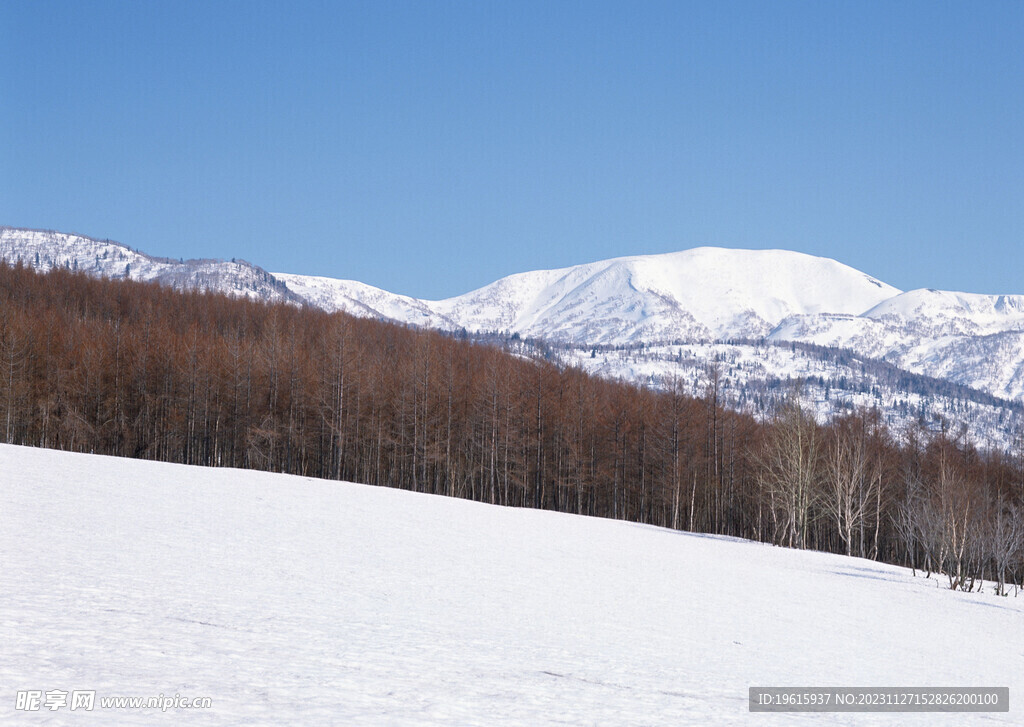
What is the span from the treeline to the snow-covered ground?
3184 centimetres

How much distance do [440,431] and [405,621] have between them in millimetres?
58635

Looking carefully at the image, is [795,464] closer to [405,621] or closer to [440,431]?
[440,431]

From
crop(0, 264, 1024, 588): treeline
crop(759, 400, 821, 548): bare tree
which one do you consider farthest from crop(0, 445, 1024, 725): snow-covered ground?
crop(0, 264, 1024, 588): treeline

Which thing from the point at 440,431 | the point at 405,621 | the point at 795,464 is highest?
the point at 440,431

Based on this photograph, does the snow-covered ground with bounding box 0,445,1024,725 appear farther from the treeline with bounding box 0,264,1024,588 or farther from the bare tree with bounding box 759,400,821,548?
the treeline with bounding box 0,264,1024,588

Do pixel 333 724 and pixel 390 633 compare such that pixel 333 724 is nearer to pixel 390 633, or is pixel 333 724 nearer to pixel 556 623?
pixel 390 633

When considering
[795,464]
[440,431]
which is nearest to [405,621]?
[795,464]

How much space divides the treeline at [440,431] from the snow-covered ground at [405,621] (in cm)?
3184

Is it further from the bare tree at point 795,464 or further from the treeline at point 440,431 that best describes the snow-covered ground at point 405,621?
the treeline at point 440,431

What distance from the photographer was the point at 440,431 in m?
73.9

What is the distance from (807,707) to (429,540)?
19.8m

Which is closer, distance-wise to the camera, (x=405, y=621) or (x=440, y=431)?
(x=405, y=621)

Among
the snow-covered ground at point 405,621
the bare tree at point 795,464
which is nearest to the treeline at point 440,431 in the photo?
the bare tree at point 795,464

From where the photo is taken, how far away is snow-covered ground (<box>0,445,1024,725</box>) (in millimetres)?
9719
